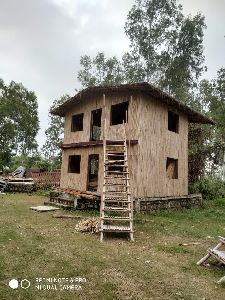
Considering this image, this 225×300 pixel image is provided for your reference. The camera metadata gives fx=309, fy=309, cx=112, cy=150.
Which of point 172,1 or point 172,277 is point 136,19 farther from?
point 172,277

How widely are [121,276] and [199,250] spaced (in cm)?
344

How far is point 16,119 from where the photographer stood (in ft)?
130

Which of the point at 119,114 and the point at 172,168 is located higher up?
the point at 119,114

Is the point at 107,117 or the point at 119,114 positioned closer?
the point at 107,117

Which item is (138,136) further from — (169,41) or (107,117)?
(169,41)

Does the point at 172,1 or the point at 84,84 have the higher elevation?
the point at 172,1

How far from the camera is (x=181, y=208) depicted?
18.2 metres

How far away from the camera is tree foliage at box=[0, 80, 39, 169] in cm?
3844

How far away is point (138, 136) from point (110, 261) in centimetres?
889

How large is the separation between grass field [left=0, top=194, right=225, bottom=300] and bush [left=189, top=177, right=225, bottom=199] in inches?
402

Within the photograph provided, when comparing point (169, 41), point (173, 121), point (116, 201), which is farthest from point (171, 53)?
point (116, 201)

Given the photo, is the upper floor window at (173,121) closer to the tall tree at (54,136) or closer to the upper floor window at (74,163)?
the upper floor window at (74,163)

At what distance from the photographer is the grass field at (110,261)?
5.96 metres

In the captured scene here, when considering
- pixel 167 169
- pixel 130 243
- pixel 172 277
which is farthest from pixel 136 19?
pixel 172 277
